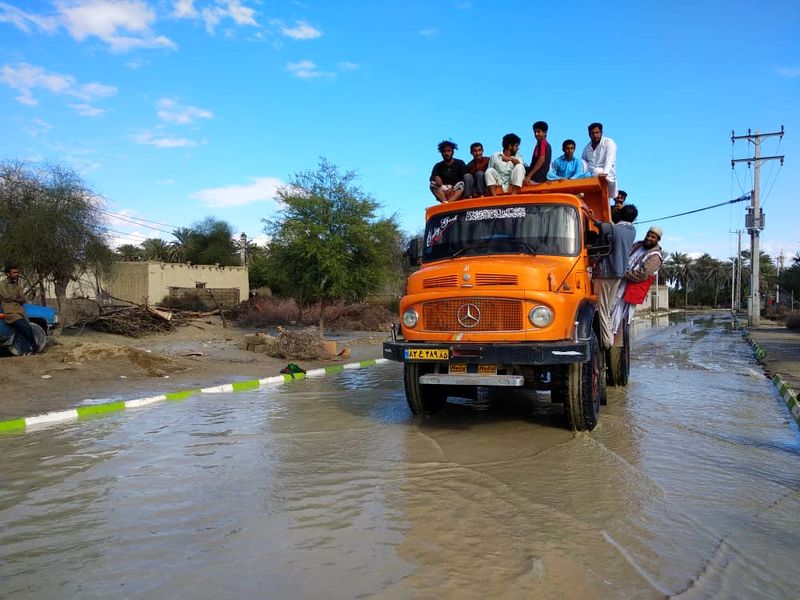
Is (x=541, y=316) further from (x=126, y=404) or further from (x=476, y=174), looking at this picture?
(x=126, y=404)

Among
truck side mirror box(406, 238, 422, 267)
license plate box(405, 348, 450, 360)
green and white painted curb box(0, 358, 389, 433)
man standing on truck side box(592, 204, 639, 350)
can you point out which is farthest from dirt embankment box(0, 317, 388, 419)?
man standing on truck side box(592, 204, 639, 350)

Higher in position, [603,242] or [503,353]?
[603,242]

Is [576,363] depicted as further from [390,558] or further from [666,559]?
[390,558]

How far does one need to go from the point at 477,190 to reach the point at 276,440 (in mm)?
4403

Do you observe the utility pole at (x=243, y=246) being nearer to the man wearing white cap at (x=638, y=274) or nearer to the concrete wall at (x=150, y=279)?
the concrete wall at (x=150, y=279)

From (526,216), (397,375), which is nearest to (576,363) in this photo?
(526,216)

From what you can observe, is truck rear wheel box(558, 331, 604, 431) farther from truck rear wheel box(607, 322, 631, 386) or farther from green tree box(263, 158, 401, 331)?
green tree box(263, 158, 401, 331)

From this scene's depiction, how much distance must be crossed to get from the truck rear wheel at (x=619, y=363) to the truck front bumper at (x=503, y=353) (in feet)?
12.0

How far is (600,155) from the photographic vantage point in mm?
8836

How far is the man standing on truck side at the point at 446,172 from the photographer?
28.9 feet

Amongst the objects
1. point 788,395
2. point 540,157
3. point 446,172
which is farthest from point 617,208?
point 788,395

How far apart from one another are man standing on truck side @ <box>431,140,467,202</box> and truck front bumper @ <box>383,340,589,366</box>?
3006 millimetres

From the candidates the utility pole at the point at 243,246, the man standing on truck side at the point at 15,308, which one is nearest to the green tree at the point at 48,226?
the man standing on truck side at the point at 15,308

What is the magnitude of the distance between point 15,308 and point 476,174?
30.5ft
